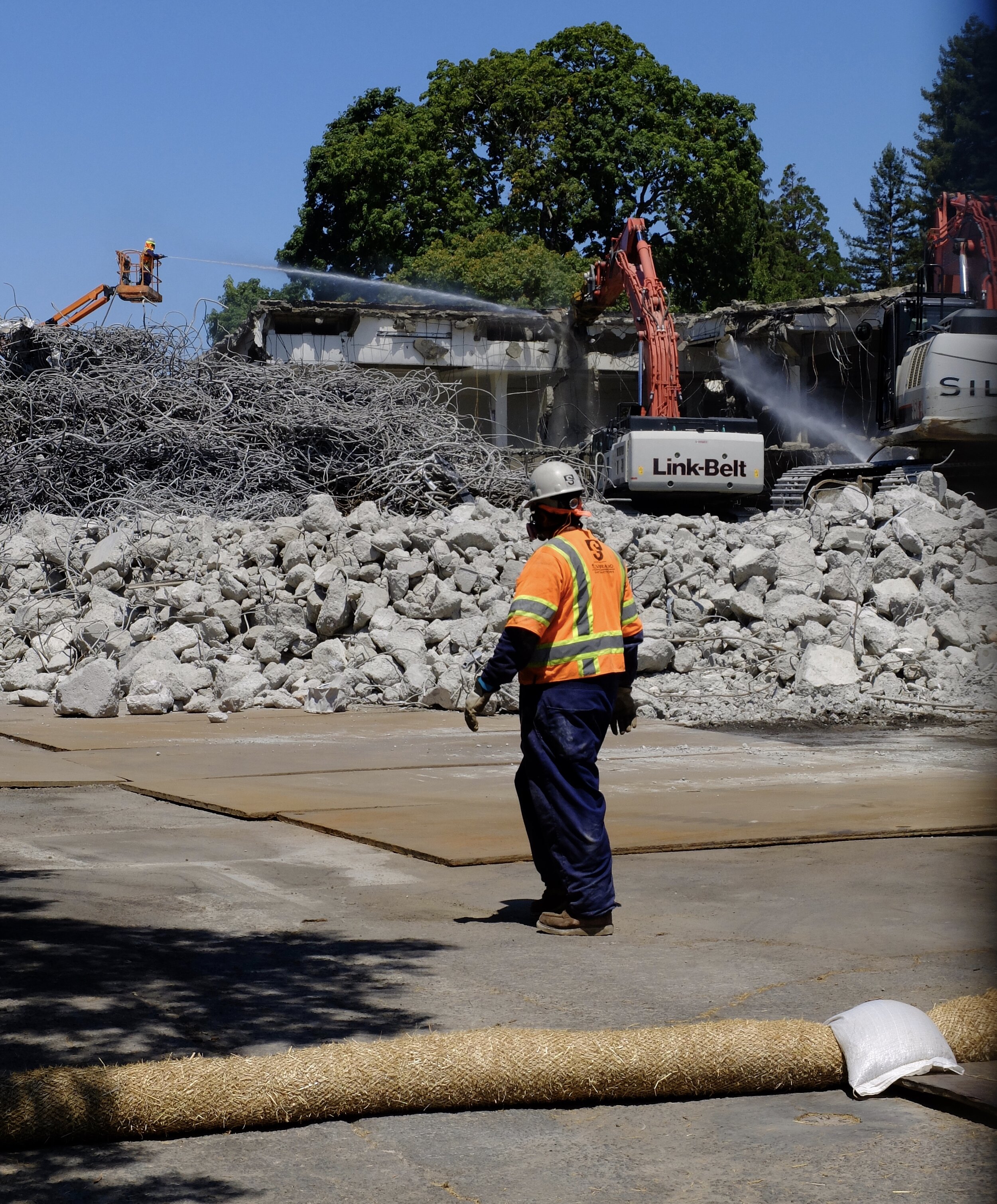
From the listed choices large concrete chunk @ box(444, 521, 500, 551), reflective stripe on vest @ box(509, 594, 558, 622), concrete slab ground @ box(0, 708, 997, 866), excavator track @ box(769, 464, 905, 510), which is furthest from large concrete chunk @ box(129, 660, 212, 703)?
excavator track @ box(769, 464, 905, 510)

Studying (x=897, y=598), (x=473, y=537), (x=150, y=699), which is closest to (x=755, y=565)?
(x=897, y=598)

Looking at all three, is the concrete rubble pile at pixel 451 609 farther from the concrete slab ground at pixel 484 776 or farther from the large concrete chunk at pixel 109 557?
the concrete slab ground at pixel 484 776

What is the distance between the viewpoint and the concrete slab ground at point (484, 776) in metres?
6.65

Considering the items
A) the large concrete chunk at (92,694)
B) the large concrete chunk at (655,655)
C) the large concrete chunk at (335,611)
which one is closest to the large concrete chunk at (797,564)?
the large concrete chunk at (655,655)

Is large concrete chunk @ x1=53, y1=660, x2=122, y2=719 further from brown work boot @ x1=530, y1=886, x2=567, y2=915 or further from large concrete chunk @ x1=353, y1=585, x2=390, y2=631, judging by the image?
brown work boot @ x1=530, y1=886, x2=567, y2=915

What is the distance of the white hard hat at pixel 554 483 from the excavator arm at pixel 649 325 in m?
14.9

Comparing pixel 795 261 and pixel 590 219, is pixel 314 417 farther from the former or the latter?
pixel 795 261

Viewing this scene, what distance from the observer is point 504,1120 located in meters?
3.14

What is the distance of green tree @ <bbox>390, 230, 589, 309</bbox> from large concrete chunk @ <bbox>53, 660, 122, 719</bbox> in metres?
26.3

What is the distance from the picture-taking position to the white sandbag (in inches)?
129

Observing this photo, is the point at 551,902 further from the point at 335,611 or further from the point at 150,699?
the point at 335,611

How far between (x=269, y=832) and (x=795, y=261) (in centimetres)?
5331

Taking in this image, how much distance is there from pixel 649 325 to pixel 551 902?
1740 cm

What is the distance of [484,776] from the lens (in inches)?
337
